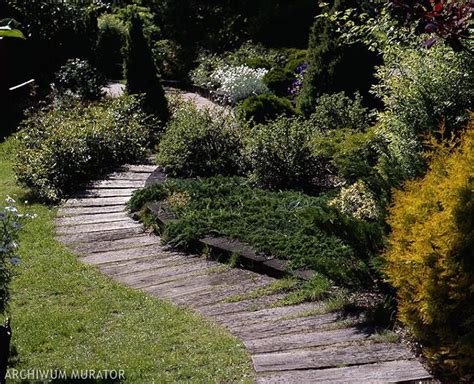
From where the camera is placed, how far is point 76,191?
29.9 feet

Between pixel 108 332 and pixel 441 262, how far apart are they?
2.24 metres

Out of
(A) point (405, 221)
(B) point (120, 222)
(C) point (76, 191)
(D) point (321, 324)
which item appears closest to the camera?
(A) point (405, 221)

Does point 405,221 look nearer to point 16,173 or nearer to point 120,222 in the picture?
point 120,222

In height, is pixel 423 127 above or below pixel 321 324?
above

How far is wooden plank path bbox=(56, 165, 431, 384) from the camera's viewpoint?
4.49 m

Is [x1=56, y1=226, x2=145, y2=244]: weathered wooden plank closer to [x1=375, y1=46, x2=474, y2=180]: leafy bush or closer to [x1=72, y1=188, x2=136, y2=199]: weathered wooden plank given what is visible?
[x1=72, y1=188, x2=136, y2=199]: weathered wooden plank

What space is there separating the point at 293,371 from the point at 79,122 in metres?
6.35

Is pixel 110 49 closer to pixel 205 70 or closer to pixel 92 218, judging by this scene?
pixel 205 70

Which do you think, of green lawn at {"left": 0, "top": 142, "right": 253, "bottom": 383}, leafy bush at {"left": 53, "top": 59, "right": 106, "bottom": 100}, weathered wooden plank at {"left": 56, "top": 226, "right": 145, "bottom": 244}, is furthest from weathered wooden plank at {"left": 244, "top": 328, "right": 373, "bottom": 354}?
leafy bush at {"left": 53, "top": 59, "right": 106, "bottom": 100}

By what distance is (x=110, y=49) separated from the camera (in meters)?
16.9

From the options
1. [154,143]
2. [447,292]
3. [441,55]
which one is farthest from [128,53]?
[447,292]

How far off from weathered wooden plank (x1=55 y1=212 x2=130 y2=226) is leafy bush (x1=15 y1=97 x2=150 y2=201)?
70 centimetres

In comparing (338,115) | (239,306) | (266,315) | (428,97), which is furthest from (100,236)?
(428,97)

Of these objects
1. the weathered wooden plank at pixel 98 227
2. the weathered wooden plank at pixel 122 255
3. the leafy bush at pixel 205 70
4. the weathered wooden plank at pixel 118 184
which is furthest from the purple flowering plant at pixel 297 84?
the weathered wooden plank at pixel 122 255
